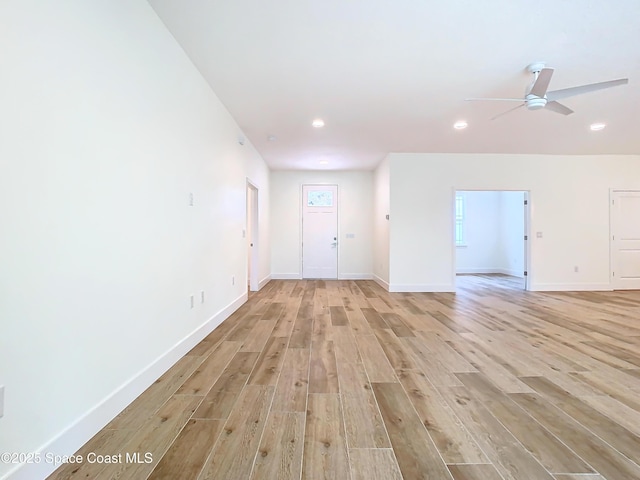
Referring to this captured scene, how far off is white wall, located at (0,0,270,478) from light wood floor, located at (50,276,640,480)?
325 mm

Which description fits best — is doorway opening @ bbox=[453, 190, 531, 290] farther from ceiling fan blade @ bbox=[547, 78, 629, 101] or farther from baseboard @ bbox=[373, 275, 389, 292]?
ceiling fan blade @ bbox=[547, 78, 629, 101]

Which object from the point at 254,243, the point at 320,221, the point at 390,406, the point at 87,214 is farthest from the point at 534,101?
the point at 320,221

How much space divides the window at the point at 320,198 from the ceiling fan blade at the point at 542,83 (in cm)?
517

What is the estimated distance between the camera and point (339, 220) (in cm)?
780

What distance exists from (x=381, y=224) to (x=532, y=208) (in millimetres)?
2922

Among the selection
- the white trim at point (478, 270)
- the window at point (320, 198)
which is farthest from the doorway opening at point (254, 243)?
the white trim at point (478, 270)

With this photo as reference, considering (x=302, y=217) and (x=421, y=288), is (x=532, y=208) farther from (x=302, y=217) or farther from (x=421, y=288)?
(x=302, y=217)

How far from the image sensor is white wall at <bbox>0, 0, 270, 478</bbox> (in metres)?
1.20

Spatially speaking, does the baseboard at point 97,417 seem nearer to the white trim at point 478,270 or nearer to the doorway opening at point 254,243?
the doorway opening at point 254,243

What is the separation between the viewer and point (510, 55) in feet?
9.01

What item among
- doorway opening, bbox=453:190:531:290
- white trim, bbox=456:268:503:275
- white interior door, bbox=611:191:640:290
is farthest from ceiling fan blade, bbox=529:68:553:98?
white trim, bbox=456:268:503:275

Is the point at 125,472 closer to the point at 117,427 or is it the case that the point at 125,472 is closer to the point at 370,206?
the point at 117,427

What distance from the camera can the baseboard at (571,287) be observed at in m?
6.20

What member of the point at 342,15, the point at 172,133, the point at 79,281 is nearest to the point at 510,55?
the point at 342,15
